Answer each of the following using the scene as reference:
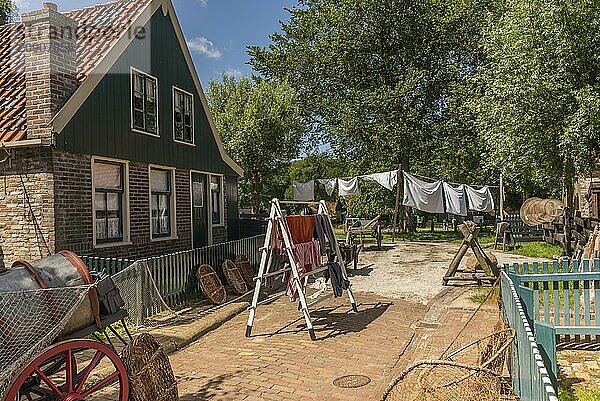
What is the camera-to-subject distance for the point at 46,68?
9961 millimetres

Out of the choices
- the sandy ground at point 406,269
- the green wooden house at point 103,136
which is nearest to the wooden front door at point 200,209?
the green wooden house at point 103,136

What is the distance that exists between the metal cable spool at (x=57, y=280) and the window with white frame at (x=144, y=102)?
25.4 feet

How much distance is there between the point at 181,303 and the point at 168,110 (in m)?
5.62

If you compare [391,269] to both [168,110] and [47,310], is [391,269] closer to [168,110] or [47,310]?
[168,110]

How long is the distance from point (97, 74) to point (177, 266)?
4455mm

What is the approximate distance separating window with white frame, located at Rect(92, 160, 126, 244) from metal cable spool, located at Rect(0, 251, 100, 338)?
20.2ft

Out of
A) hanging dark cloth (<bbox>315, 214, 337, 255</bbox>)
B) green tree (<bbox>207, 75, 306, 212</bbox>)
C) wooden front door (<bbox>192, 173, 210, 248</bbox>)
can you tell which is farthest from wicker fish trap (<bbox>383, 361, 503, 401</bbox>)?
green tree (<bbox>207, 75, 306, 212</bbox>)

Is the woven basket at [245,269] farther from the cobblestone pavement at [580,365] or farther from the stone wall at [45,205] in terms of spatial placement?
the cobblestone pavement at [580,365]

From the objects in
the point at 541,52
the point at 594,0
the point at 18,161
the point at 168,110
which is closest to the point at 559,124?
the point at 541,52

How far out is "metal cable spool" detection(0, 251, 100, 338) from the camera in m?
4.52

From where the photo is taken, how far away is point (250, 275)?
524 inches

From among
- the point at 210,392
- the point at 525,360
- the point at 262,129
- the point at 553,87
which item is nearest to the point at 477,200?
the point at 553,87

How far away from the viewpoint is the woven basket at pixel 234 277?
12.1 metres

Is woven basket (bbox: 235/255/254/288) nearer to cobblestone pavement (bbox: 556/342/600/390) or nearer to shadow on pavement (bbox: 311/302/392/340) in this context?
shadow on pavement (bbox: 311/302/392/340)
